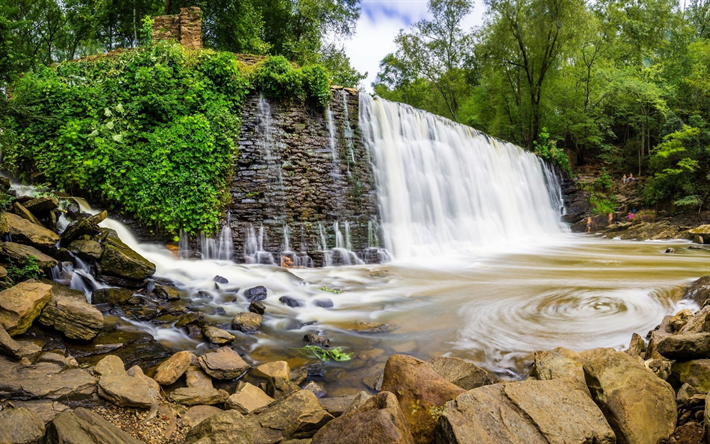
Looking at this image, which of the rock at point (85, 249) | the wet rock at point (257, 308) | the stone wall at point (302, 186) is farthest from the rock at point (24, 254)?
the stone wall at point (302, 186)

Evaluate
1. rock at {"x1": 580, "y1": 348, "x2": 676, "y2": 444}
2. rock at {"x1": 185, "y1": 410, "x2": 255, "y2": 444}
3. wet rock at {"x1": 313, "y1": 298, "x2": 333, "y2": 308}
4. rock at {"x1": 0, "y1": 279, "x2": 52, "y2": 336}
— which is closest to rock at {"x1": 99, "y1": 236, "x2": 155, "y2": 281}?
rock at {"x1": 0, "y1": 279, "x2": 52, "y2": 336}

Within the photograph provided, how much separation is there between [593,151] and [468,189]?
14.3 meters

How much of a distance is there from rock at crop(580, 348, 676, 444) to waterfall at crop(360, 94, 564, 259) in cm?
778

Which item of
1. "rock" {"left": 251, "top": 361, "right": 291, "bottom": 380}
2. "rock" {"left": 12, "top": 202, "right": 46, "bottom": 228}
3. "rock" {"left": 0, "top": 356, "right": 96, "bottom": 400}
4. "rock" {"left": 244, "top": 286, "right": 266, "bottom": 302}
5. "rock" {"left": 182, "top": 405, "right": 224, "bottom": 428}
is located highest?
"rock" {"left": 12, "top": 202, "right": 46, "bottom": 228}

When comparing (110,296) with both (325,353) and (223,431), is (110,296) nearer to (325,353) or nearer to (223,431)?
Answer: (325,353)

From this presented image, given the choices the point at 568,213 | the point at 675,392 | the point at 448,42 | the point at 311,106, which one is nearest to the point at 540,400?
the point at 675,392

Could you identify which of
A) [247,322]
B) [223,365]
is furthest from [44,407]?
[247,322]

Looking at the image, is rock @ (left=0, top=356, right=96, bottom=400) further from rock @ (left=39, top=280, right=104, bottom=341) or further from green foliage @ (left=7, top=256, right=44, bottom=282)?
green foliage @ (left=7, top=256, right=44, bottom=282)

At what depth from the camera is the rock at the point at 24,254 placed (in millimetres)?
4578

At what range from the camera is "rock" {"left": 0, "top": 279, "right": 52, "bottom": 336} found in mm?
3521

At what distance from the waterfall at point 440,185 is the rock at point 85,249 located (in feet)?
21.4

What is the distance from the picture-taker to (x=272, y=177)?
9.53 meters

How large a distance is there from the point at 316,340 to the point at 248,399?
1.56 m

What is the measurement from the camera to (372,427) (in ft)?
6.77
